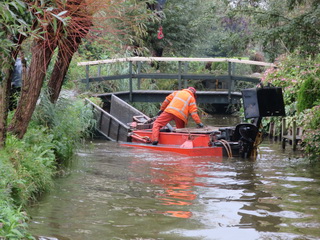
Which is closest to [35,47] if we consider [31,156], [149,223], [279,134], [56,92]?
[31,156]

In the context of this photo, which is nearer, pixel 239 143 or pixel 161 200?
pixel 161 200

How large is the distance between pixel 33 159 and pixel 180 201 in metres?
2.22

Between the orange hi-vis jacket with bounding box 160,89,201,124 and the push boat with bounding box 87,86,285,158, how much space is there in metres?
0.39

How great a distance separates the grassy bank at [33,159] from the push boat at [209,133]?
342 cm

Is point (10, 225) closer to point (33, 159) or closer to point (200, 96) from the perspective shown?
point (33, 159)

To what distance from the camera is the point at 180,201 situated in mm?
8805

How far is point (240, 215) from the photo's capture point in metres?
7.95

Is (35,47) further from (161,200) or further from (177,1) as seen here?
(177,1)

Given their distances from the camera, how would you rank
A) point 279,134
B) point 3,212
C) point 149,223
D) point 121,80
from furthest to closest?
point 121,80 < point 279,134 < point 149,223 < point 3,212

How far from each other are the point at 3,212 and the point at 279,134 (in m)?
14.6

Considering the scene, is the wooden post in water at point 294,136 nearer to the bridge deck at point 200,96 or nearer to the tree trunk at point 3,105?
the bridge deck at point 200,96

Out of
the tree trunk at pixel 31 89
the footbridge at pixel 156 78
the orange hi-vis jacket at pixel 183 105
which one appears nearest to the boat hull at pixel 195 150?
the orange hi-vis jacket at pixel 183 105

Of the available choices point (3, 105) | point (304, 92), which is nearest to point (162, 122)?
point (304, 92)

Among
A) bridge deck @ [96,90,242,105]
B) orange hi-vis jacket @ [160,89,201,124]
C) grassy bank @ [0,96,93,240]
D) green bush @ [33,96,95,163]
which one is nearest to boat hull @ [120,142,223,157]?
orange hi-vis jacket @ [160,89,201,124]
